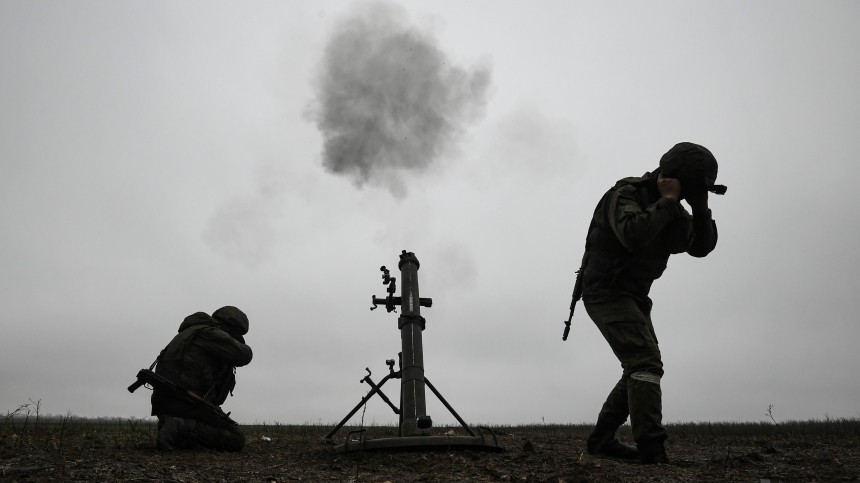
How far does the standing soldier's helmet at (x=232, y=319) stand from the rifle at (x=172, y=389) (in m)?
0.98

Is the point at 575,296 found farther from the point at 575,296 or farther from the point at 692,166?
the point at 692,166

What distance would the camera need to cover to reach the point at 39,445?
5.93 m

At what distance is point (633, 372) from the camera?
5.08 metres

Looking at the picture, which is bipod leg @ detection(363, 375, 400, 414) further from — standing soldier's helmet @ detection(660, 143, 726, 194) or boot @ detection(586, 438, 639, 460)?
standing soldier's helmet @ detection(660, 143, 726, 194)

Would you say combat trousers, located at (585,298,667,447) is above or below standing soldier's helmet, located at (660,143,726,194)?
below

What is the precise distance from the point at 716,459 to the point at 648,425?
108cm

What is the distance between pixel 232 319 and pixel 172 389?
1.13 metres

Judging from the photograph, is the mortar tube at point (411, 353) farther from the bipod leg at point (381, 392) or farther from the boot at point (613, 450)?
the boot at point (613, 450)

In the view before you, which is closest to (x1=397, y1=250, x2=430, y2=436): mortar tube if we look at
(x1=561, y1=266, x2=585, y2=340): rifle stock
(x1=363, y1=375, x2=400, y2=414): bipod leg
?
(x1=363, y1=375, x2=400, y2=414): bipod leg

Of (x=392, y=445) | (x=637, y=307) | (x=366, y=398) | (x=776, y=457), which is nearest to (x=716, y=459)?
(x=776, y=457)

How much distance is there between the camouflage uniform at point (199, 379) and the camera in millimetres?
6266

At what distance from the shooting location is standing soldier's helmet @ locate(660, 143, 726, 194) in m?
5.25

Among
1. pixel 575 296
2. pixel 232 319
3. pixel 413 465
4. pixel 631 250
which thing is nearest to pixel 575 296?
pixel 575 296

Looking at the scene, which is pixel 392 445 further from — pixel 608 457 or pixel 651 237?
pixel 651 237
